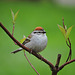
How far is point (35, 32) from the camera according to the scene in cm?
272

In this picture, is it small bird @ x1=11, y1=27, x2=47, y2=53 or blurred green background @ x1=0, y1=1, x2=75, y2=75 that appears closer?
small bird @ x1=11, y1=27, x2=47, y2=53

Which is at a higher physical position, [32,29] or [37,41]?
[37,41]

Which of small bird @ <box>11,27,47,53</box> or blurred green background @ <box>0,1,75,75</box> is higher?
small bird @ <box>11,27,47,53</box>

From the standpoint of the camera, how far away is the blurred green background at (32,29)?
588 centimetres

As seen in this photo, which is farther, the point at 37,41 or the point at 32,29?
the point at 32,29

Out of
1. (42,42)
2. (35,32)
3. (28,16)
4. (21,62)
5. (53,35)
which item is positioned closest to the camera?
(42,42)

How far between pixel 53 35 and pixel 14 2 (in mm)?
6290

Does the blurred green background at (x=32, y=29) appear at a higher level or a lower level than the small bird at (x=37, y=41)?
lower

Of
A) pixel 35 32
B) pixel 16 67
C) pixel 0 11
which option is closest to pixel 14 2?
pixel 0 11

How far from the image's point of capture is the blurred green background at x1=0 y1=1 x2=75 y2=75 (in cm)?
588

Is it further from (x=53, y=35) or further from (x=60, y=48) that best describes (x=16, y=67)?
(x=53, y=35)

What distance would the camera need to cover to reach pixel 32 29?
8453 millimetres

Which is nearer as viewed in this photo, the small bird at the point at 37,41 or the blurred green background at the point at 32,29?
the small bird at the point at 37,41

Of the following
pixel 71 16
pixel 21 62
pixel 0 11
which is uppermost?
pixel 0 11
